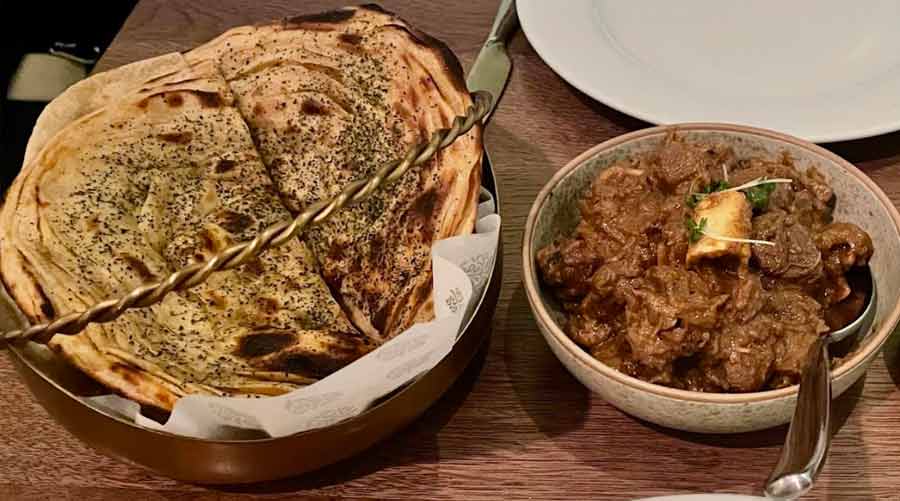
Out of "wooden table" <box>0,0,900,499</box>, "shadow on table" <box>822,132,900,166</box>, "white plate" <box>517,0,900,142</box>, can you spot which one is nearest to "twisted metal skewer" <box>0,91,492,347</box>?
"wooden table" <box>0,0,900,499</box>

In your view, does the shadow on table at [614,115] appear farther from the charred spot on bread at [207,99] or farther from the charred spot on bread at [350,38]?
the charred spot on bread at [207,99]

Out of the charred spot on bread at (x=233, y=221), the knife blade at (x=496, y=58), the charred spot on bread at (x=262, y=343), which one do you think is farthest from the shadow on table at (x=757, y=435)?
the knife blade at (x=496, y=58)

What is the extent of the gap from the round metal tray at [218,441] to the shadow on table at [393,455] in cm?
7

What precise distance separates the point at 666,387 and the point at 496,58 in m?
0.94

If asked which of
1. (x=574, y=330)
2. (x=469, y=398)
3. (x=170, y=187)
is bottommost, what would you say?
(x=469, y=398)

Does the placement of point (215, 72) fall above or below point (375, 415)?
above

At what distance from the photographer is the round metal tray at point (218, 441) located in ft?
3.64

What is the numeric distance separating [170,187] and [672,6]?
1.16 meters

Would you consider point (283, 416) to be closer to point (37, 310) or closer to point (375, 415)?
point (375, 415)

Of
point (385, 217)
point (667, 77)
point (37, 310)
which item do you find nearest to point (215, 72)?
point (385, 217)

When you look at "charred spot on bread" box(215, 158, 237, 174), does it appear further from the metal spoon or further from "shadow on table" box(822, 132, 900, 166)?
"shadow on table" box(822, 132, 900, 166)

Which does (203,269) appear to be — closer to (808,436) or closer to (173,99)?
(173,99)

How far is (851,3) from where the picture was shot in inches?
77.1

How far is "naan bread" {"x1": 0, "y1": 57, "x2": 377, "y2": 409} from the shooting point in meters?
1.15
